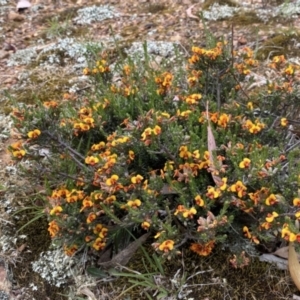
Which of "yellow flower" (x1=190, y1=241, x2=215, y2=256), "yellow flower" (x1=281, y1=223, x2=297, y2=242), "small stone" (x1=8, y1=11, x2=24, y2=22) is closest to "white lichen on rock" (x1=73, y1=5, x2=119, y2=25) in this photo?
"small stone" (x1=8, y1=11, x2=24, y2=22)

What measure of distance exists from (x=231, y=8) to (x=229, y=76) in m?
1.58

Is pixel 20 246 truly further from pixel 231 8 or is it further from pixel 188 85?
pixel 231 8

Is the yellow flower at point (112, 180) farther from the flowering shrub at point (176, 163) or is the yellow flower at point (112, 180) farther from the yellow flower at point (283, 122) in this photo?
the yellow flower at point (283, 122)

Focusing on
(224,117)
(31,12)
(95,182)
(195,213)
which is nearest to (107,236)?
(95,182)

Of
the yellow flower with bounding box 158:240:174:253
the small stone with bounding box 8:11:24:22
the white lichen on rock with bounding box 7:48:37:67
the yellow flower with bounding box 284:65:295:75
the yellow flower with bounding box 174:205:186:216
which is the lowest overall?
the white lichen on rock with bounding box 7:48:37:67

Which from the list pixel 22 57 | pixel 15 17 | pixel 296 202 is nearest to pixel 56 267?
pixel 296 202

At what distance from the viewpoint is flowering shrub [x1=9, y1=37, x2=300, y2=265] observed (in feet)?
6.57

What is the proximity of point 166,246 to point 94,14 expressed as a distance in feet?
8.70

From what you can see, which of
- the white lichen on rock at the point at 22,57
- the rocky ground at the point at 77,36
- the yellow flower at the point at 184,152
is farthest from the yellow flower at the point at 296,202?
the white lichen on rock at the point at 22,57

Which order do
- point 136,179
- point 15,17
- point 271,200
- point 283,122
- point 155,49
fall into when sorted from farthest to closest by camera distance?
1. point 15,17
2. point 155,49
3. point 283,122
4. point 136,179
5. point 271,200

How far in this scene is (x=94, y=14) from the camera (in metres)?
4.19

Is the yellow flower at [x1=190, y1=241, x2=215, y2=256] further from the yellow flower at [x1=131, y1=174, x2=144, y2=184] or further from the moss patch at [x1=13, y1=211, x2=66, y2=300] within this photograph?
the moss patch at [x1=13, y1=211, x2=66, y2=300]

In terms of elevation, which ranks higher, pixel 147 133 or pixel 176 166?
pixel 147 133

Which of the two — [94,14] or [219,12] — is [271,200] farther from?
[94,14]
